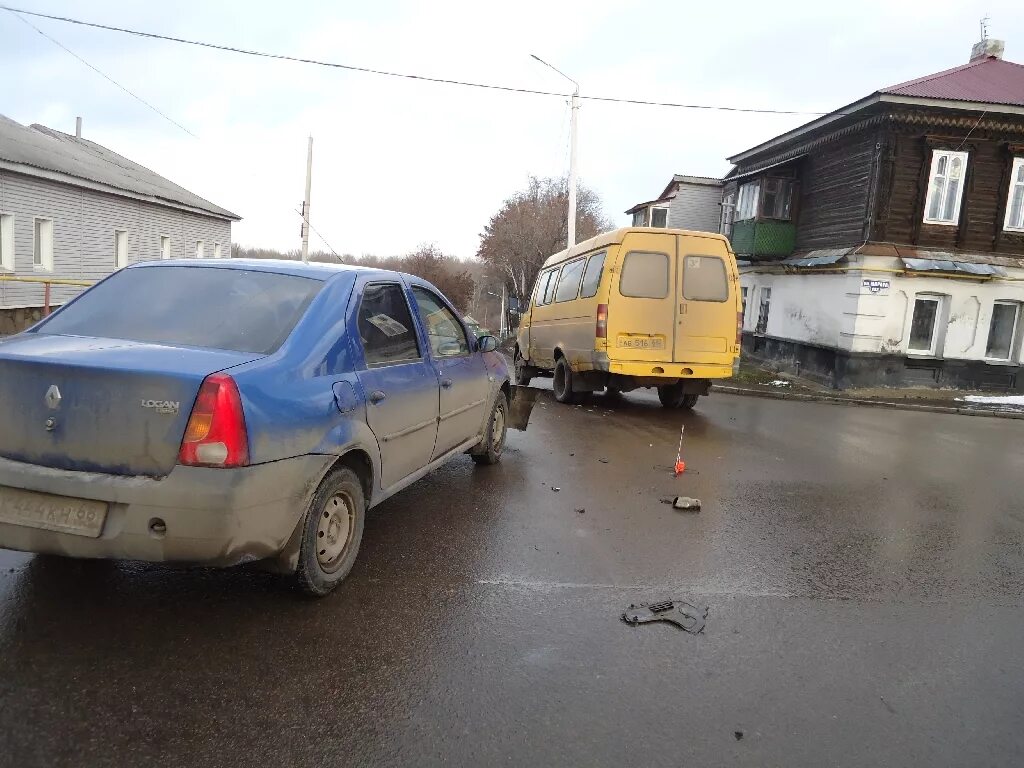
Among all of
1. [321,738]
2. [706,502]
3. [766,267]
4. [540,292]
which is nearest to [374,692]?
[321,738]

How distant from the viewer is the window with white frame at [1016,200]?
57.6ft

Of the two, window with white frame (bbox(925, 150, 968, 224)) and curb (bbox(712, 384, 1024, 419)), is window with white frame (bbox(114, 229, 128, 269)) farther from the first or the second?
window with white frame (bbox(925, 150, 968, 224))

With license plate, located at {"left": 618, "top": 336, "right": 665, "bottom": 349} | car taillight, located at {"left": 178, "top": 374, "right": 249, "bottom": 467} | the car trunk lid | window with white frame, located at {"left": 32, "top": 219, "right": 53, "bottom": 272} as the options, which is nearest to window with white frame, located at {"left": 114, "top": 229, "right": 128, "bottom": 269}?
window with white frame, located at {"left": 32, "top": 219, "right": 53, "bottom": 272}

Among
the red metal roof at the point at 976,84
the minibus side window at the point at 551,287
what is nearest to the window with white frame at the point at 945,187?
the red metal roof at the point at 976,84

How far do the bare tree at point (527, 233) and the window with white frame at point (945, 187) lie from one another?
20.2m

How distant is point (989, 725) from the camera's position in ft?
9.25

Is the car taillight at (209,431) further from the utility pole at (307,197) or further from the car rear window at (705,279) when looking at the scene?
the utility pole at (307,197)

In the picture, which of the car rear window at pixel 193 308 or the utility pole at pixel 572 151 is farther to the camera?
the utility pole at pixel 572 151

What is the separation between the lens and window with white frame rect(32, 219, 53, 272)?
20516mm

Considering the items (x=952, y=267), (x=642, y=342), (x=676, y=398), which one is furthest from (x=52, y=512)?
(x=952, y=267)

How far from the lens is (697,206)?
32188 mm

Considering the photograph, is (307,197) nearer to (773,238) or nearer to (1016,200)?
(773,238)

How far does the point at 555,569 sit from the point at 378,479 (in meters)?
1.17

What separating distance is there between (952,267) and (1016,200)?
2.69 meters
